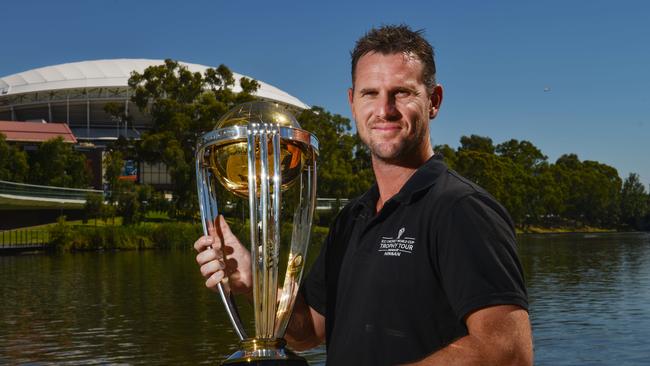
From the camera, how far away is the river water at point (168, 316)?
12.6 meters

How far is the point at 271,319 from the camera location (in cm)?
257

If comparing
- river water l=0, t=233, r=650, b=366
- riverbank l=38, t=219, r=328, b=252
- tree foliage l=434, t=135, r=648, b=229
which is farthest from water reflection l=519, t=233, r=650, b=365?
tree foliage l=434, t=135, r=648, b=229

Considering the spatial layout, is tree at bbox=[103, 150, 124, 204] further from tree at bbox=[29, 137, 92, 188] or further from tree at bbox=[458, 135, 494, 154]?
tree at bbox=[458, 135, 494, 154]

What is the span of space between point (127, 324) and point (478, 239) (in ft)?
48.4

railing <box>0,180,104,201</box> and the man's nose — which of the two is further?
railing <box>0,180,104,201</box>

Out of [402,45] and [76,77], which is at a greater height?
[76,77]

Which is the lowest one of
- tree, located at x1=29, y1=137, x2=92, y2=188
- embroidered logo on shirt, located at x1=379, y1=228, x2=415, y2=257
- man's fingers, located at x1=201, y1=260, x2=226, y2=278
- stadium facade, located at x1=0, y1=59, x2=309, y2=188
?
man's fingers, located at x1=201, y1=260, x2=226, y2=278

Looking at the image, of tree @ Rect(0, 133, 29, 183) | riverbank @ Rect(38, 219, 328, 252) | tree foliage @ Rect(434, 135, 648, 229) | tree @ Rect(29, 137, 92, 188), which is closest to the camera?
riverbank @ Rect(38, 219, 328, 252)

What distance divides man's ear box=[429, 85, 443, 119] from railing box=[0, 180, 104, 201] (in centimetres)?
4549

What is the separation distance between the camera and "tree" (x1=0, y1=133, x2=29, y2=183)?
49500 mm

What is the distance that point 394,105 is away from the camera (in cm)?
225

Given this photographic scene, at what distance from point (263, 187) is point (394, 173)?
1.48 feet

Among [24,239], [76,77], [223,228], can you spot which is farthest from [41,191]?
[223,228]

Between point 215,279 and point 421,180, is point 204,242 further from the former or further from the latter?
point 421,180
